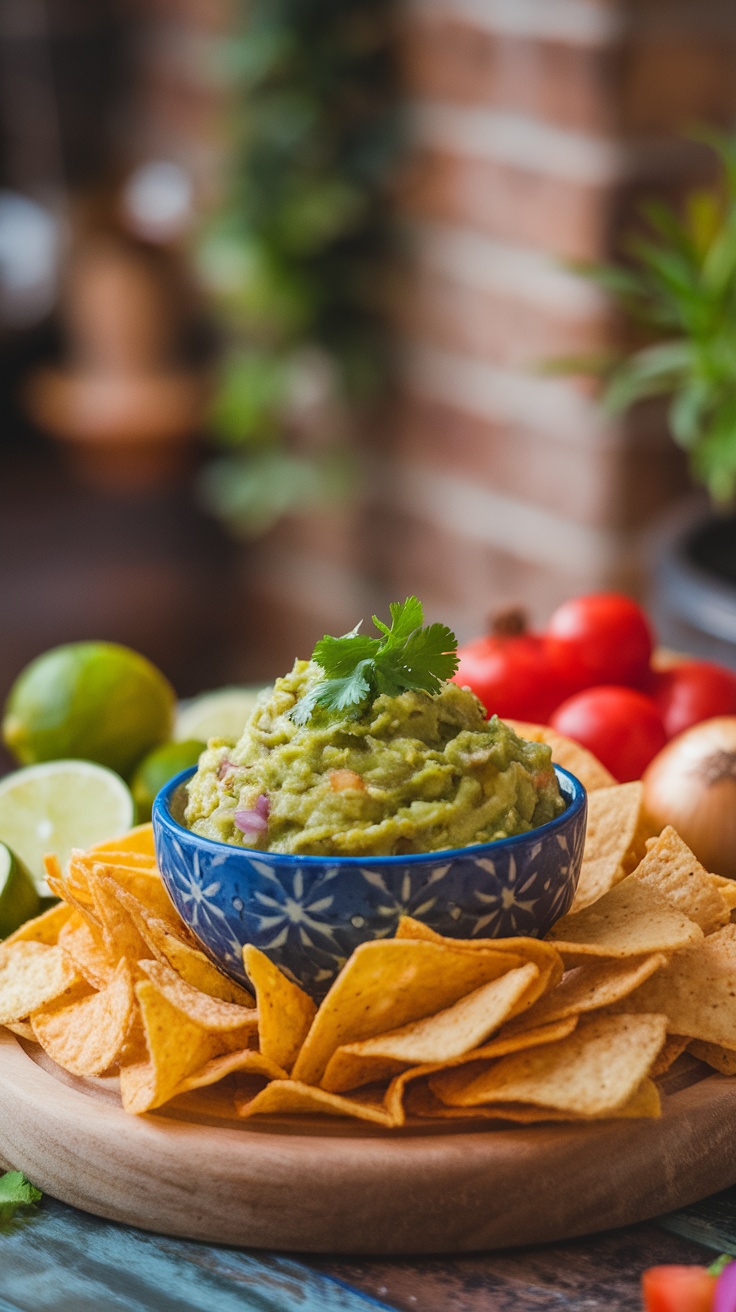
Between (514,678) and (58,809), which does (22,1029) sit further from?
(514,678)

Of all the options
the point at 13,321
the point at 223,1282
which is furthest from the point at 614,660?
the point at 13,321

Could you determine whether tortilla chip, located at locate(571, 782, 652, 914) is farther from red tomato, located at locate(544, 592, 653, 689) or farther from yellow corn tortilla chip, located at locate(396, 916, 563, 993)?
red tomato, located at locate(544, 592, 653, 689)

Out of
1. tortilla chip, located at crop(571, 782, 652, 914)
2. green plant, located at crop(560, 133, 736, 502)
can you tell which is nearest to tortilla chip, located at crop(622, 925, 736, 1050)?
tortilla chip, located at crop(571, 782, 652, 914)

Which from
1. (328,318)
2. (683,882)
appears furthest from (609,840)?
(328,318)

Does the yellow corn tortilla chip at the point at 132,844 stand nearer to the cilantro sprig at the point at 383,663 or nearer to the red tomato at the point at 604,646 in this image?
the cilantro sprig at the point at 383,663

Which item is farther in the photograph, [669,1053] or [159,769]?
[159,769]

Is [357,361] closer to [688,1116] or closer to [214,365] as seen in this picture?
[214,365]
